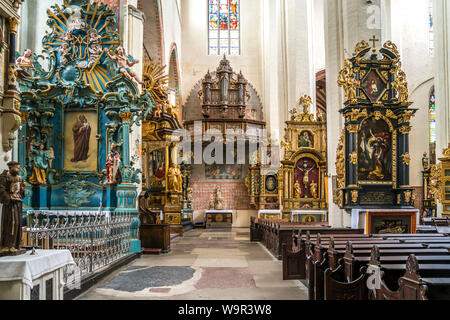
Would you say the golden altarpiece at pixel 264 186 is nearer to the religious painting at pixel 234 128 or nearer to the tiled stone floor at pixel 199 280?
the religious painting at pixel 234 128

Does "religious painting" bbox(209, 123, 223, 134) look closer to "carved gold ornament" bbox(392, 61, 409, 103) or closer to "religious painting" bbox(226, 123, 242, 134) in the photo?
"religious painting" bbox(226, 123, 242, 134)

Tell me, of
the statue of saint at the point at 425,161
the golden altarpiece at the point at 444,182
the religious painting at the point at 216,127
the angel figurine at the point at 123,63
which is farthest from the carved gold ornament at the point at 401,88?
the religious painting at the point at 216,127

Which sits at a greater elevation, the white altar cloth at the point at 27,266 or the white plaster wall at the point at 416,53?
the white plaster wall at the point at 416,53

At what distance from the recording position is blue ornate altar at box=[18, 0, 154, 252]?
34.0 ft

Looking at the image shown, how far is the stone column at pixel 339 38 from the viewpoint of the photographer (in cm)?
1291

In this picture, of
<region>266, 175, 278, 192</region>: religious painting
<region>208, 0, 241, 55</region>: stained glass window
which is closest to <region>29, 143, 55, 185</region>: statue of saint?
<region>266, 175, 278, 192</region>: religious painting

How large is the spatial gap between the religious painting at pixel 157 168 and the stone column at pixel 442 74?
9.58 m

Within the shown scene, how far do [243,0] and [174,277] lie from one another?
84.9 ft

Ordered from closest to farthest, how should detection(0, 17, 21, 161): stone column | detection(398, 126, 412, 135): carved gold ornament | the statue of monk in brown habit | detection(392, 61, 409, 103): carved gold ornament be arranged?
the statue of monk in brown habit → detection(0, 17, 21, 161): stone column → detection(398, 126, 412, 135): carved gold ornament → detection(392, 61, 409, 103): carved gold ornament

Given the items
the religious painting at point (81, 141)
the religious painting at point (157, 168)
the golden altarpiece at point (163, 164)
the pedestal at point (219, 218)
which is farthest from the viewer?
the pedestal at point (219, 218)

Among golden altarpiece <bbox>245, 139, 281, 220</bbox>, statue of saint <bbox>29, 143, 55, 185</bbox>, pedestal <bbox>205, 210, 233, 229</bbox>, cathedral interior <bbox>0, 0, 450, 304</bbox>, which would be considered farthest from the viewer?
pedestal <bbox>205, 210, 233, 229</bbox>

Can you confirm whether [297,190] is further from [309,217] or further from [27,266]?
[27,266]

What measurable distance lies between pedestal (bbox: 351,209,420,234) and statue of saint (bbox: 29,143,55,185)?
732cm
